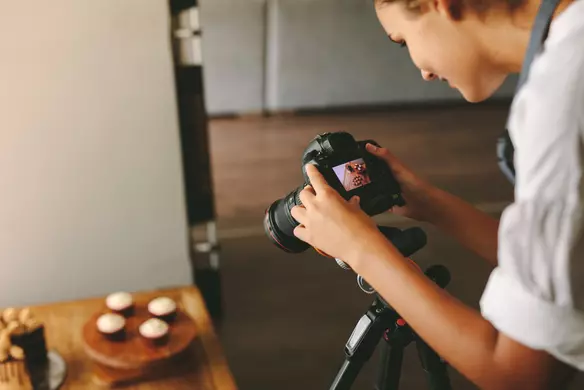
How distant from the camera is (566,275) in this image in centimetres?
57

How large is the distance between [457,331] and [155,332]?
71cm

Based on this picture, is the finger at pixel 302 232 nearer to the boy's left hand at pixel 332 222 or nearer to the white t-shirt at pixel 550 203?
the boy's left hand at pixel 332 222

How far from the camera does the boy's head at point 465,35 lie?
676 mm

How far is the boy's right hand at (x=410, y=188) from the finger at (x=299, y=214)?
0.20 meters

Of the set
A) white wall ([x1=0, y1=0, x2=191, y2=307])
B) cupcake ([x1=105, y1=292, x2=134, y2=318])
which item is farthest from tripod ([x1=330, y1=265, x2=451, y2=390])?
white wall ([x1=0, y1=0, x2=191, y2=307])

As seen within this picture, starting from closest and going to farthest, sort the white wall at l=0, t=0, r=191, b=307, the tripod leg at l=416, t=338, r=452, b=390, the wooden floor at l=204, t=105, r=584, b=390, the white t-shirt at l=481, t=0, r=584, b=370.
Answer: the white t-shirt at l=481, t=0, r=584, b=370 → the tripod leg at l=416, t=338, r=452, b=390 → the white wall at l=0, t=0, r=191, b=307 → the wooden floor at l=204, t=105, r=584, b=390

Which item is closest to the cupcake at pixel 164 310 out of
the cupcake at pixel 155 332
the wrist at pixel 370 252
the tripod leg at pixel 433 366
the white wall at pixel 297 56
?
the cupcake at pixel 155 332

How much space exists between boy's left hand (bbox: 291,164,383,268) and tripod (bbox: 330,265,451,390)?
25 cm

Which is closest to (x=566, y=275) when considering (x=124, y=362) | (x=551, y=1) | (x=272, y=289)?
(x=551, y=1)

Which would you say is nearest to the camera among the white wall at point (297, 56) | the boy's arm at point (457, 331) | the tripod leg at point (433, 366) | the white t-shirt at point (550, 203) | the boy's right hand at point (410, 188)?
the white t-shirt at point (550, 203)

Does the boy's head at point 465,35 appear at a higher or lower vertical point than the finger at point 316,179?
higher

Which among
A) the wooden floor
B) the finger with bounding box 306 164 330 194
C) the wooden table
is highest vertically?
the finger with bounding box 306 164 330 194

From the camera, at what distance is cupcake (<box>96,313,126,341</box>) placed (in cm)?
124

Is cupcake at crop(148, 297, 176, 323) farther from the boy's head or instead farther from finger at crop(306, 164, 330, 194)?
the boy's head
